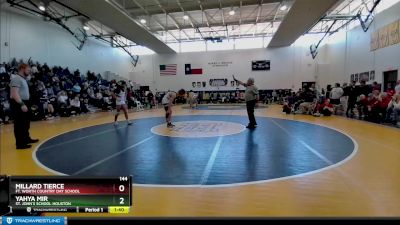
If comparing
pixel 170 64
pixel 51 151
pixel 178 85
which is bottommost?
pixel 51 151

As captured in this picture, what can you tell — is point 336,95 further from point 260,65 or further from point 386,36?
point 260,65

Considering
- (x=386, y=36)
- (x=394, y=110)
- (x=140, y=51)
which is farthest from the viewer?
(x=140, y=51)

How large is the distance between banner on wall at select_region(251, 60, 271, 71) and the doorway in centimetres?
1227

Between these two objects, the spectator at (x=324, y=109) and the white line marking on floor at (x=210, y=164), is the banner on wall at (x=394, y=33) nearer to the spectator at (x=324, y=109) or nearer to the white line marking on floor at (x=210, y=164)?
the spectator at (x=324, y=109)

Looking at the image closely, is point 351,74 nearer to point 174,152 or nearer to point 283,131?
point 283,131

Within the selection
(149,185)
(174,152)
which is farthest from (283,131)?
(149,185)

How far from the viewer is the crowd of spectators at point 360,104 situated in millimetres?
9345

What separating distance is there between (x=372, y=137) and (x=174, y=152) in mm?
4414

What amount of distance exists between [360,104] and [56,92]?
536 inches

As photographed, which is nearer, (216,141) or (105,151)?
(105,151)

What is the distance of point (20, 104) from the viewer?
5219 mm

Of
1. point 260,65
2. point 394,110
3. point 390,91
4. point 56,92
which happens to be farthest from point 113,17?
point 260,65

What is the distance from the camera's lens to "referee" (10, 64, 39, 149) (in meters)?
5.22

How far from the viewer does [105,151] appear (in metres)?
5.13
